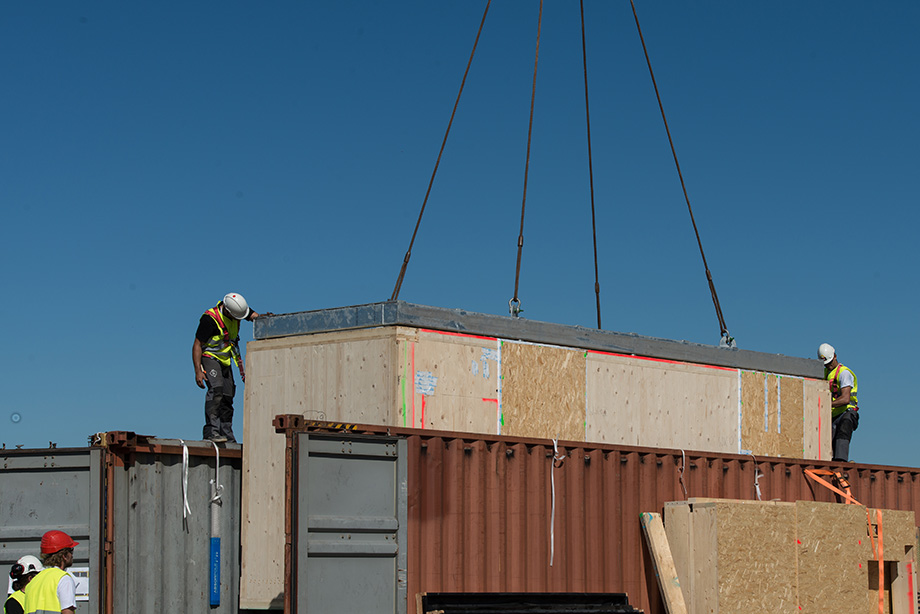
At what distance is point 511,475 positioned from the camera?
9.77 m

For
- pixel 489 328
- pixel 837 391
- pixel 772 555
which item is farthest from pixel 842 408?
pixel 489 328

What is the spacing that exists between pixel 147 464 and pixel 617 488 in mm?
4180

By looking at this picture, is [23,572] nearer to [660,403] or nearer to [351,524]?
[351,524]

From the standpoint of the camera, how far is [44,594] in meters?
7.15

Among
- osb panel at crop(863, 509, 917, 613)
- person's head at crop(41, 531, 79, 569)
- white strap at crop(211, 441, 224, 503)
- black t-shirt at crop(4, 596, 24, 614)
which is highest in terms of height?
white strap at crop(211, 441, 224, 503)

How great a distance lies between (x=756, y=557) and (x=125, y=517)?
557cm

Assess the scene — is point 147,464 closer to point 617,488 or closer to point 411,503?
point 411,503

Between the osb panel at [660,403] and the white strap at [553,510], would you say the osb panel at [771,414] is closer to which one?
the osb panel at [660,403]

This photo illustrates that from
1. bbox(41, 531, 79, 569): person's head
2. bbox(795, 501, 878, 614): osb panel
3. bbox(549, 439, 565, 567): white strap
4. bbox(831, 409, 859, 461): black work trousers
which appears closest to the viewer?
bbox(41, 531, 79, 569): person's head

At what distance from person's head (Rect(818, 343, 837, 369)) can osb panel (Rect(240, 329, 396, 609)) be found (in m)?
7.02

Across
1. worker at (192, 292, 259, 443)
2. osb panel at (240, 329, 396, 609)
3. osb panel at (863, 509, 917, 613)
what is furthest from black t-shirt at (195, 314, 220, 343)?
osb panel at (863, 509, 917, 613)

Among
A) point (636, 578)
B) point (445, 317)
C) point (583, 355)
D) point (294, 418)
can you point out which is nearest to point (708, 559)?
point (636, 578)

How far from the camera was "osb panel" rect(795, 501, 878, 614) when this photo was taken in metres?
10.7

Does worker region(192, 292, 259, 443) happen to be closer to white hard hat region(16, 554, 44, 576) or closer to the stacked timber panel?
white hard hat region(16, 554, 44, 576)
